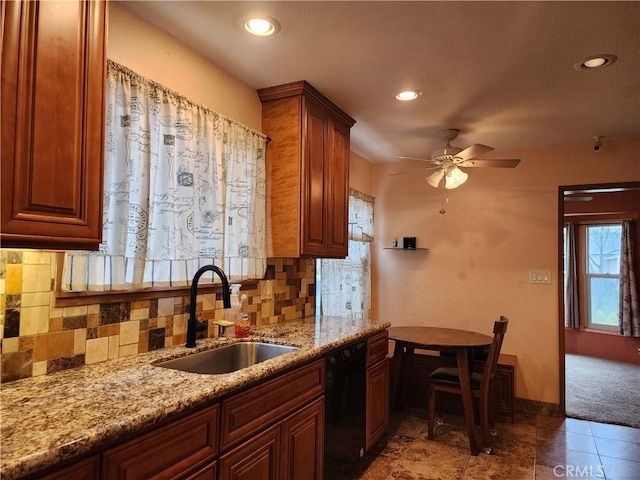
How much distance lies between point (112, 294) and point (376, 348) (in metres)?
1.65

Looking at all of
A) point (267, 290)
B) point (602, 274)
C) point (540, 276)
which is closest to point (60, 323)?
point (267, 290)

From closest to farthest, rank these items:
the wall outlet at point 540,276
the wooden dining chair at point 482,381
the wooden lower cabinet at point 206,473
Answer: the wooden lower cabinet at point 206,473, the wooden dining chair at point 482,381, the wall outlet at point 540,276

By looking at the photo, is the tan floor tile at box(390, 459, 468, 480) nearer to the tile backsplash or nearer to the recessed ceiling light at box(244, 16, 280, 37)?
the tile backsplash

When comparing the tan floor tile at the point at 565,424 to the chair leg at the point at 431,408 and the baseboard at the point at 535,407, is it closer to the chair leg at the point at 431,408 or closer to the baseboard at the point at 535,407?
the baseboard at the point at 535,407

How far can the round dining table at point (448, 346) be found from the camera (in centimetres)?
288

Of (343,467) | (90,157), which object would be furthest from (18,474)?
(343,467)

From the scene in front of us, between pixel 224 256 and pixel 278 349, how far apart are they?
1.93ft

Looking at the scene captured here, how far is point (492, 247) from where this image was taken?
3979 mm

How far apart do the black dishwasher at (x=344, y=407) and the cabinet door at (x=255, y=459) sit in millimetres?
469

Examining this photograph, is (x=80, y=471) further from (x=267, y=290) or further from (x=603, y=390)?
(x=603, y=390)

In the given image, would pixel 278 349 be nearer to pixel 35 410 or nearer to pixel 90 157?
pixel 35 410

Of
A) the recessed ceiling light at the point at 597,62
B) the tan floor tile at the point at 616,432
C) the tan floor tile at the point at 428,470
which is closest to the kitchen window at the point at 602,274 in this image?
the tan floor tile at the point at 616,432

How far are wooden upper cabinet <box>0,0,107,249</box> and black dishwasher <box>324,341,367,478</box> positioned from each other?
1.37m

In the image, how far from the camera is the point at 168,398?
125 cm
